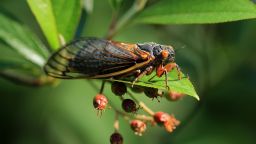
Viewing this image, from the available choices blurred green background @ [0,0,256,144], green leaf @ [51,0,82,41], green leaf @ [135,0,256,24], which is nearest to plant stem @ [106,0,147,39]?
green leaf @ [135,0,256,24]

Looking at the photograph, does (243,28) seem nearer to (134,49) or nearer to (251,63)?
(251,63)

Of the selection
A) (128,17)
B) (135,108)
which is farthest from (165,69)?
(128,17)

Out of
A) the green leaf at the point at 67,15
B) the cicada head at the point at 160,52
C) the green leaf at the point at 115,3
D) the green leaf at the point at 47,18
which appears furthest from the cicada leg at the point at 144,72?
the green leaf at the point at 47,18

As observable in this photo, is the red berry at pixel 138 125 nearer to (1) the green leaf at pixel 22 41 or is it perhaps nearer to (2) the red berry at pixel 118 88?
(2) the red berry at pixel 118 88

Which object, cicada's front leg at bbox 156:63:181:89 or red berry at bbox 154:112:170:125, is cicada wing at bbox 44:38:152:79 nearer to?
cicada's front leg at bbox 156:63:181:89

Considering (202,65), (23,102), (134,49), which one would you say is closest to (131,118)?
(134,49)
